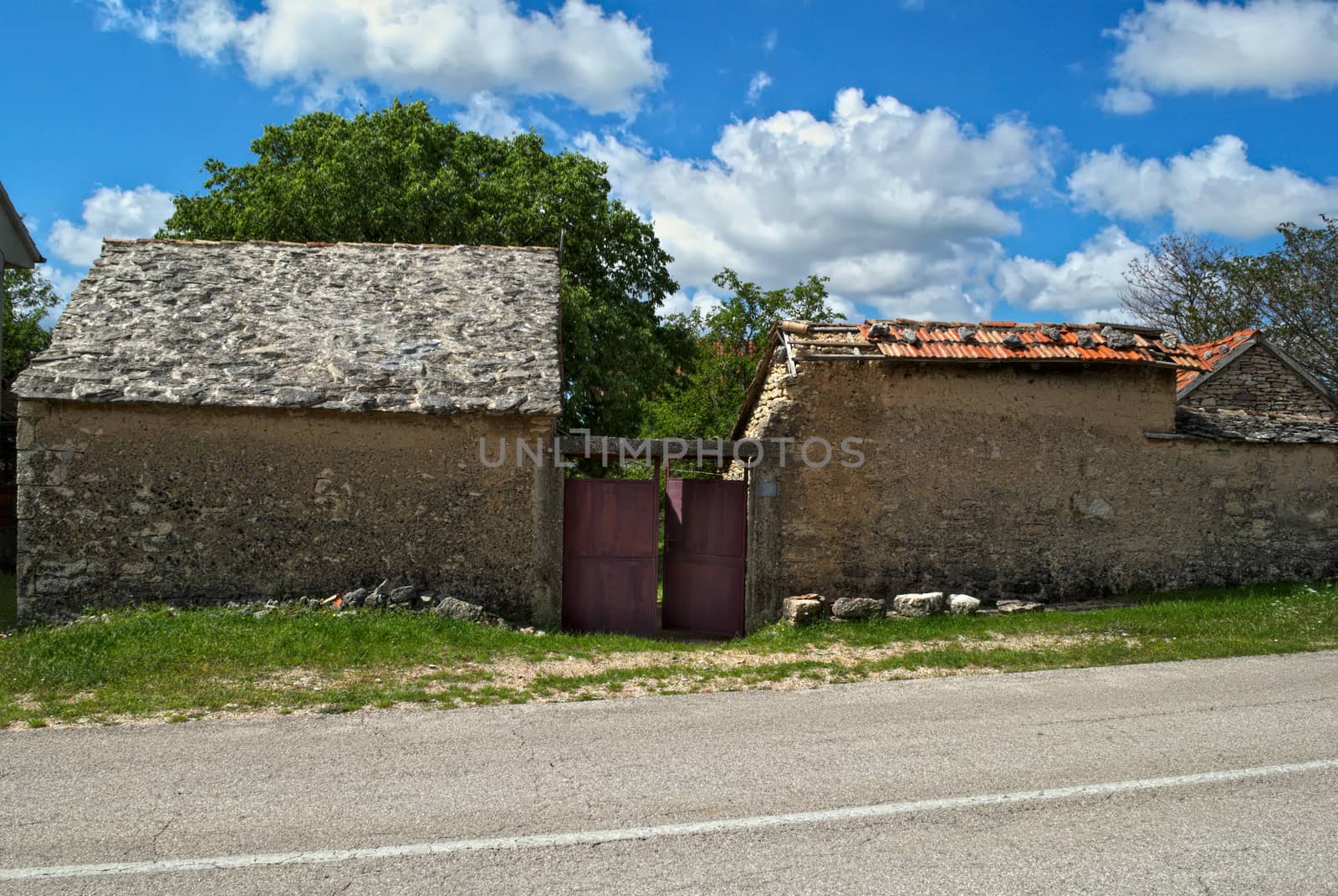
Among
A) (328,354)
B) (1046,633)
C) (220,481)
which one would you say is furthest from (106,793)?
(1046,633)

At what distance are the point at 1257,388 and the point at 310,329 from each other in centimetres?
1544

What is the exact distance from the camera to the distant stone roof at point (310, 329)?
32.5 ft

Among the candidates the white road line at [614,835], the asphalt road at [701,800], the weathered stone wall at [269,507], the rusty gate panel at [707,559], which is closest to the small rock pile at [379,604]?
the weathered stone wall at [269,507]

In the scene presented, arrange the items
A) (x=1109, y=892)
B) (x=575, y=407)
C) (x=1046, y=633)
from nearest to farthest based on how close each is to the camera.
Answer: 1. (x=1109, y=892)
2. (x=1046, y=633)
3. (x=575, y=407)

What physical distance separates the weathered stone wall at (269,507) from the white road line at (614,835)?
19.8 feet

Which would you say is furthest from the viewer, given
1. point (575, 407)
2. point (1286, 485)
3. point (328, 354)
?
point (575, 407)

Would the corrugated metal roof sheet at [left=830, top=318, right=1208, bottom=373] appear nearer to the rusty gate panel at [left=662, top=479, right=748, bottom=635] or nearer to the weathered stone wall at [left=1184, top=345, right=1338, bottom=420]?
the rusty gate panel at [left=662, top=479, right=748, bottom=635]

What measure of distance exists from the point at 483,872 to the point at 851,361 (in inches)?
332

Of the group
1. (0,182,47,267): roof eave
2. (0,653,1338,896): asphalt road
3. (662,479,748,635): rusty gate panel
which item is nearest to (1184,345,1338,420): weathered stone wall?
(662,479,748,635): rusty gate panel

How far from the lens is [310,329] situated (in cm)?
1116

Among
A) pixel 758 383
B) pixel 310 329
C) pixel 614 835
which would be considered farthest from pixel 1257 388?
pixel 614 835

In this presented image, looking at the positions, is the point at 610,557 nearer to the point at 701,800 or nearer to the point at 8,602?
the point at 701,800

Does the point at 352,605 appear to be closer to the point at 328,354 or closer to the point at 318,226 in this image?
the point at 328,354

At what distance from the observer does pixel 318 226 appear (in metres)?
19.4
